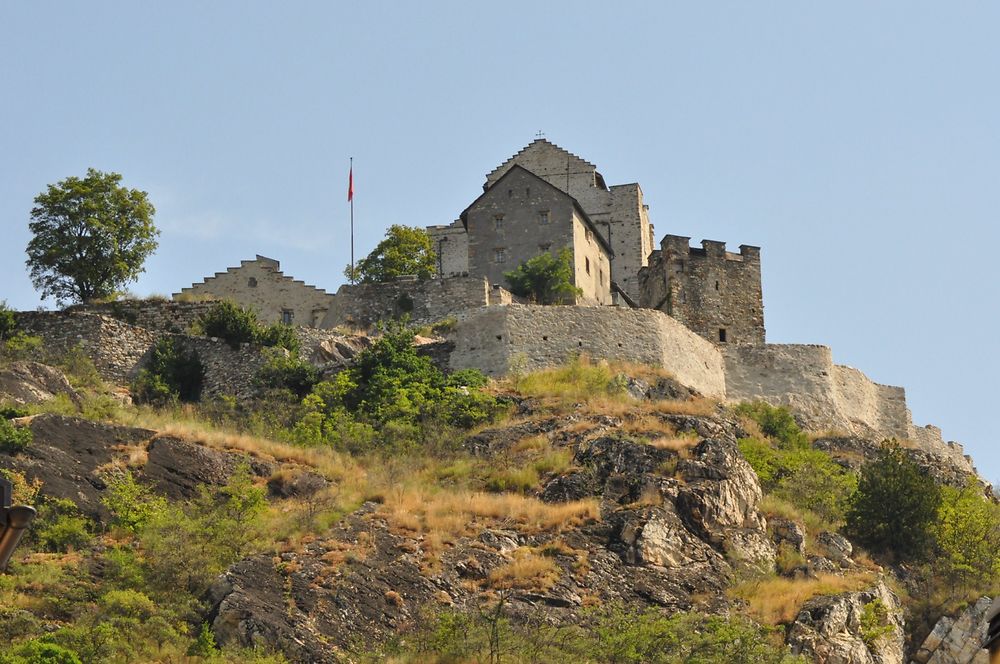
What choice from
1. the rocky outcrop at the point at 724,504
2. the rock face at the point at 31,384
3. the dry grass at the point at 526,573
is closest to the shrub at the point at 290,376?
the rock face at the point at 31,384

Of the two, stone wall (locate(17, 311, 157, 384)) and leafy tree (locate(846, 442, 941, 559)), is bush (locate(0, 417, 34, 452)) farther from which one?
leafy tree (locate(846, 442, 941, 559))

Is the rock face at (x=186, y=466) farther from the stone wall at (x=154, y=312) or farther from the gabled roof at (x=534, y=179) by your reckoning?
the gabled roof at (x=534, y=179)

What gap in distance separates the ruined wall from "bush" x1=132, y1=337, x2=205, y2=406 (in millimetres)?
8126

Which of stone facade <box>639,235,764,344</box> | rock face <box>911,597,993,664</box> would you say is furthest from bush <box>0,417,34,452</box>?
stone facade <box>639,235,764,344</box>

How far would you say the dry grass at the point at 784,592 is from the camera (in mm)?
34094

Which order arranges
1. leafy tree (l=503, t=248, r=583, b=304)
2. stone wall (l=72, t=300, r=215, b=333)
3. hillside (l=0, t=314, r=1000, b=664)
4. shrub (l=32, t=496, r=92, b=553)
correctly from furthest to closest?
leafy tree (l=503, t=248, r=583, b=304)
stone wall (l=72, t=300, r=215, b=333)
shrub (l=32, t=496, r=92, b=553)
hillside (l=0, t=314, r=1000, b=664)

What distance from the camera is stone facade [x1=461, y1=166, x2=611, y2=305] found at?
195 ft

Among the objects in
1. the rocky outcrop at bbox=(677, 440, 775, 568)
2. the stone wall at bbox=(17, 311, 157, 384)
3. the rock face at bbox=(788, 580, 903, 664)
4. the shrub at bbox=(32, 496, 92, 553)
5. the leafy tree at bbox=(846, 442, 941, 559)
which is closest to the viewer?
the rock face at bbox=(788, 580, 903, 664)

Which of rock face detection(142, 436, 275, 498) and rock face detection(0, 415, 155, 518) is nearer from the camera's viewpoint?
rock face detection(0, 415, 155, 518)

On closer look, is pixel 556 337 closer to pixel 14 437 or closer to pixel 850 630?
pixel 850 630

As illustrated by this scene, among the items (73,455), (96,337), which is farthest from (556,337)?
(73,455)

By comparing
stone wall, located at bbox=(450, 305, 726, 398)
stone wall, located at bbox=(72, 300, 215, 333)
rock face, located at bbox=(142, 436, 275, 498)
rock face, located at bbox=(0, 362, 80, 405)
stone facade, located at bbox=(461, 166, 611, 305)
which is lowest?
rock face, located at bbox=(142, 436, 275, 498)

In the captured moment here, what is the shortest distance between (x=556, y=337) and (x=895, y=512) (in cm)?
1344

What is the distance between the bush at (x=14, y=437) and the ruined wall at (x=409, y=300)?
66.1ft
